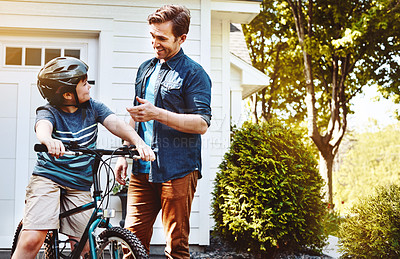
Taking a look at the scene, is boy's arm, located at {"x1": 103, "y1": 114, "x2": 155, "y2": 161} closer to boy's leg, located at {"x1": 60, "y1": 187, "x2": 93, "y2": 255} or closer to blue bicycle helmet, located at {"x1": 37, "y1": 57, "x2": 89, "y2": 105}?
blue bicycle helmet, located at {"x1": 37, "y1": 57, "x2": 89, "y2": 105}

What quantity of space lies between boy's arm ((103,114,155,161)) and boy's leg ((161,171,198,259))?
311 mm

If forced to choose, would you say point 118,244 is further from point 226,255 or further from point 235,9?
point 235,9

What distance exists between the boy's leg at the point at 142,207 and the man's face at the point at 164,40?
0.74 m

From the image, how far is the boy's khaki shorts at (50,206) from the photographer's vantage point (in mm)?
2395

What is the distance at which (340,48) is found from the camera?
1209cm

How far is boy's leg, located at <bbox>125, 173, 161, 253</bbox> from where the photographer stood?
8.65ft

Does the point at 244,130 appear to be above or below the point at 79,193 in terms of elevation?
above

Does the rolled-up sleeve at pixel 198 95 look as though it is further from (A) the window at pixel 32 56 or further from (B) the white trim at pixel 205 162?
(A) the window at pixel 32 56

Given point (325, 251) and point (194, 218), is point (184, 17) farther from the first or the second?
point (325, 251)

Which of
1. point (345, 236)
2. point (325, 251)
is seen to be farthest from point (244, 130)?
point (325, 251)

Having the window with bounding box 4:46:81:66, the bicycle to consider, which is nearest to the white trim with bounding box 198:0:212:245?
the window with bounding box 4:46:81:66

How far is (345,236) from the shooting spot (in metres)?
4.75

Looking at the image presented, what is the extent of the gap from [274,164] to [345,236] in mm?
1083

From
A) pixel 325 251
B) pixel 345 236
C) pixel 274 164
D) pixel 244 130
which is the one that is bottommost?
pixel 325 251
